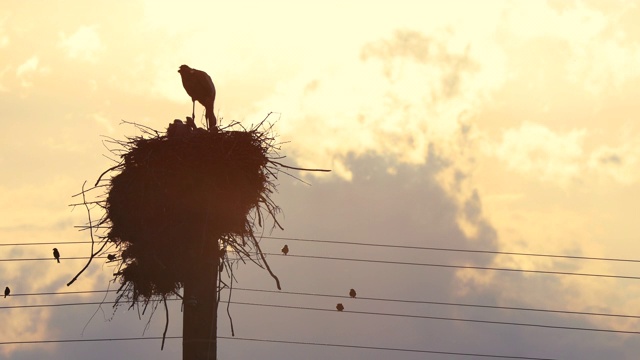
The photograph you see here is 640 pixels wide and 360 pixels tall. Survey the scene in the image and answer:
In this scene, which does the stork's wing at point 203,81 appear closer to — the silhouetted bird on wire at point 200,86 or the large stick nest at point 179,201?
the silhouetted bird on wire at point 200,86

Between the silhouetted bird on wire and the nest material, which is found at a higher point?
the silhouetted bird on wire

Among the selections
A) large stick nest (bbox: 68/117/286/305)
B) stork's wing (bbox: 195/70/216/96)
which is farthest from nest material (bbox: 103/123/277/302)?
stork's wing (bbox: 195/70/216/96)

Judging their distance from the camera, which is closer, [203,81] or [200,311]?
[200,311]

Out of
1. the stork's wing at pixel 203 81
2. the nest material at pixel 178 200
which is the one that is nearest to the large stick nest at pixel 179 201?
the nest material at pixel 178 200

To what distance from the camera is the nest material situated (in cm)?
1246

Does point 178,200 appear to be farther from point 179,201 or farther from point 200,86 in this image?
point 200,86

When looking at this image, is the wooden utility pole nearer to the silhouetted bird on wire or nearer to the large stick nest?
the large stick nest

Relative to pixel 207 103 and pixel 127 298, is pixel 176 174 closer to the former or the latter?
pixel 127 298

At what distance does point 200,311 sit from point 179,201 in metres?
1.37

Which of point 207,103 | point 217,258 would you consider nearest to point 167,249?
point 217,258

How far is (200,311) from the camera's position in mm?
12109

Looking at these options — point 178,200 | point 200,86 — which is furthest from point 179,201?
point 200,86

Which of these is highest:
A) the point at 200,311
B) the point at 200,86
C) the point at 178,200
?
the point at 200,86

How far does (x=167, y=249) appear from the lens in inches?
491
